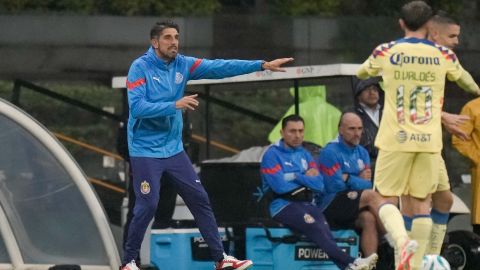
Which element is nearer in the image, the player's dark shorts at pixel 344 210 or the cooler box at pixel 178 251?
the cooler box at pixel 178 251

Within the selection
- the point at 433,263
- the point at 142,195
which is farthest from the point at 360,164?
the point at 433,263

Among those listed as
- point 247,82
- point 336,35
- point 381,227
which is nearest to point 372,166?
point 381,227

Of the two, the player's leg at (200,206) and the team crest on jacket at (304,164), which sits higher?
the team crest on jacket at (304,164)

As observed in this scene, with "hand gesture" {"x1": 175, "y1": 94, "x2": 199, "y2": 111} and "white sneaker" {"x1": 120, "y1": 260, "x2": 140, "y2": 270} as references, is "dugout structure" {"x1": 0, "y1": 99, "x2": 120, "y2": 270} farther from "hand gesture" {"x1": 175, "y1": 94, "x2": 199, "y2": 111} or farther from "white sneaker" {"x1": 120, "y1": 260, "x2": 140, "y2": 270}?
"hand gesture" {"x1": 175, "y1": 94, "x2": 199, "y2": 111}

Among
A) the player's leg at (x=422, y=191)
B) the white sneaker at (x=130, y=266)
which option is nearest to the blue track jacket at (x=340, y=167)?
the white sneaker at (x=130, y=266)

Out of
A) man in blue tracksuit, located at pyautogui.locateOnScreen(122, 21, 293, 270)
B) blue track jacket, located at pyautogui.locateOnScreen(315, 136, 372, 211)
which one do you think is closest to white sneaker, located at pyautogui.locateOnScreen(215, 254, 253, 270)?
man in blue tracksuit, located at pyautogui.locateOnScreen(122, 21, 293, 270)

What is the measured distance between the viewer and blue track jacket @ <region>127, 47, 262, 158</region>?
13633 mm

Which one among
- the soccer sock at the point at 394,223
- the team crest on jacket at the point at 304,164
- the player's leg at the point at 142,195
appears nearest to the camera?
the soccer sock at the point at 394,223

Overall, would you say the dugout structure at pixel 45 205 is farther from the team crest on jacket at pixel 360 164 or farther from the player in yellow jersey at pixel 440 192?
the player in yellow jersey at pixel 440 192

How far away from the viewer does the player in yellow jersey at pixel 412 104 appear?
40.8 feet

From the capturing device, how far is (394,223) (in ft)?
40.6

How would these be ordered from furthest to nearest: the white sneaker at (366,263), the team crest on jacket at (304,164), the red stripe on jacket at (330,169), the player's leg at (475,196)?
1. the player's leg at (475,196)
2. the red stripe on jacket at (330,169)
3. the team crest on jacket at (304,164)
4. the white sneaker at (366,263)

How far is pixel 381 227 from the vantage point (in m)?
15.1

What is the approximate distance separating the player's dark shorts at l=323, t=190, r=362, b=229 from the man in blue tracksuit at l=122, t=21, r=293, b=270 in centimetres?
Result: 165
